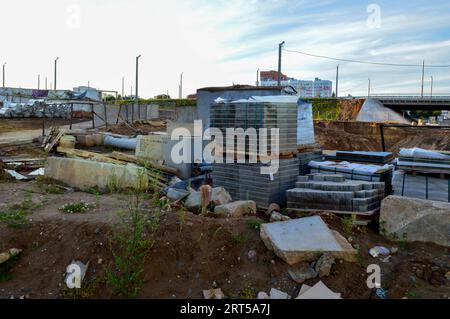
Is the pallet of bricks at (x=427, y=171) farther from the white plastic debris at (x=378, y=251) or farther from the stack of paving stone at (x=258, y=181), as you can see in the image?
the stack of paving stone at (x=258, y=181)

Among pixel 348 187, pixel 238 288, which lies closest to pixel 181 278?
pixel 238 288

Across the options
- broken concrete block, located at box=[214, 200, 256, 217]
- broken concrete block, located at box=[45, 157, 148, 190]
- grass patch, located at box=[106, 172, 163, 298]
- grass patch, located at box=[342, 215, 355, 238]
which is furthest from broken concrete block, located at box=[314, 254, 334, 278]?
broken concrete block, located at box=[45, 157, 148, 190]

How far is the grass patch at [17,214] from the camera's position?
4.52 m

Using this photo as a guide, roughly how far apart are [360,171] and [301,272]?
2263 mm

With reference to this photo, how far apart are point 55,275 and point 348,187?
11.1ft

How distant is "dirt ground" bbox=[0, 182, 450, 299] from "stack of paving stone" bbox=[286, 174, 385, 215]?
10.4 inches

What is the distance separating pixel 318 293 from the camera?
3.34m

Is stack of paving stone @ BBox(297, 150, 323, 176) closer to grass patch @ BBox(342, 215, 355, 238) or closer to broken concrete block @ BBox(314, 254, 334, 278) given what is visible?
grass patch @ BBox(342, 215, 355, 238)

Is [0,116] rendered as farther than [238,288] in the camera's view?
Yes

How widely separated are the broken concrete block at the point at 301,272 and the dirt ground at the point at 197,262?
0.05 m

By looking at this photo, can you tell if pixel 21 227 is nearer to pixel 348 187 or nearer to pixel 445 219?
pixel 348 187

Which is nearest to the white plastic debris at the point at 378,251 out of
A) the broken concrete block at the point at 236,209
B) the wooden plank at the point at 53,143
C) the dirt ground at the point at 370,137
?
the broken concrete block at the point at 236,209

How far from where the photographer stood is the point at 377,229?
14.9 ft

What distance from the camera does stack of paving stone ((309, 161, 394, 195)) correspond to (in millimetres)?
5230
